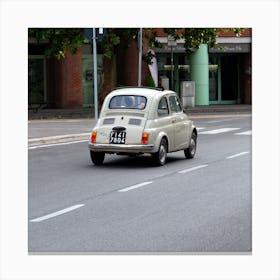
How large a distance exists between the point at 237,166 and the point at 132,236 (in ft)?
25.8

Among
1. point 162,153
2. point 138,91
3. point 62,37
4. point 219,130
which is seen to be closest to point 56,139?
point 138,91

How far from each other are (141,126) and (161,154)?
58cm

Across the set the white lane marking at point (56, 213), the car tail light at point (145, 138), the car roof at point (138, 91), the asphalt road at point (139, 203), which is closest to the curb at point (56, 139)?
the asphalt road at point (139, 203)

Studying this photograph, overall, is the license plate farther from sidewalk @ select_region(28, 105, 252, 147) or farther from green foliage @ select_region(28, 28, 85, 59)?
green foliage @ select_region(28, 28, 85, 59)

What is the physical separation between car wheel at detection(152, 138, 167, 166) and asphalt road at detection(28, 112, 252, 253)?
0.39 ft

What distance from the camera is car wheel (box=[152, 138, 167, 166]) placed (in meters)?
16.5

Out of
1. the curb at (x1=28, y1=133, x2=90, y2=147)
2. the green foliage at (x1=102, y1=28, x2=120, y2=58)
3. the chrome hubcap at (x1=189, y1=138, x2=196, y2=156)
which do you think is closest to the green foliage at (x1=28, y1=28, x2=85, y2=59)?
the green foliage at (x1=102, y1=28, x2=120, y2=58)

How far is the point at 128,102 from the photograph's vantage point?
17172 millimetres

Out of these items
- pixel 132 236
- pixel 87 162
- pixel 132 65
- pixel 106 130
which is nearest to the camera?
pixel 132 236
